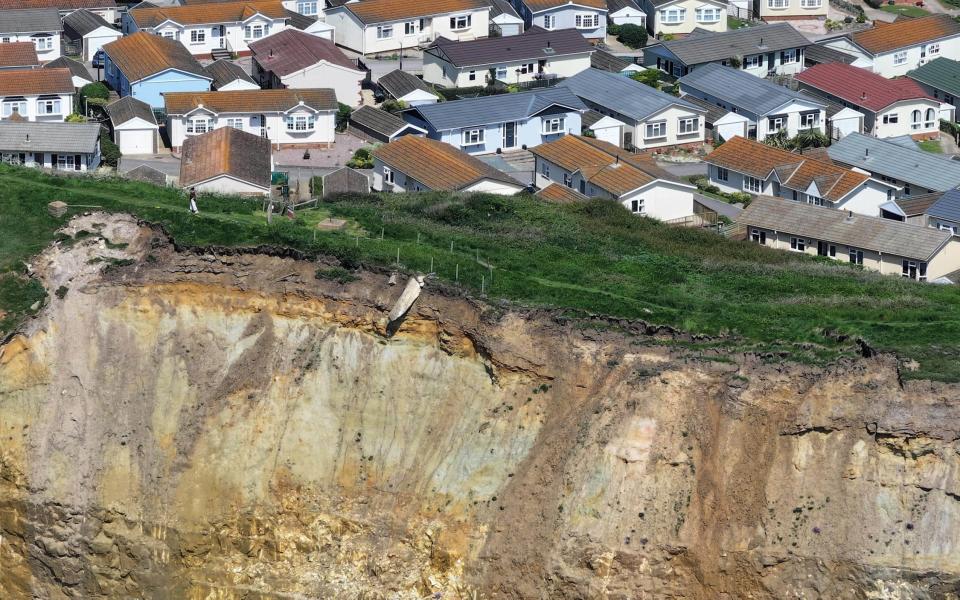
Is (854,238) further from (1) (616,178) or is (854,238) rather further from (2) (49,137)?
(2) (49,137)

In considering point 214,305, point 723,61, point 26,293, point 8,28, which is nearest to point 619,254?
point 214,305

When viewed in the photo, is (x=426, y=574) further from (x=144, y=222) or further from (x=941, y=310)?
(x=941, y=310)

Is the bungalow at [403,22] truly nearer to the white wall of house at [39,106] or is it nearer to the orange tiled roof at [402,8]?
the orange tiled roof at [402,8]

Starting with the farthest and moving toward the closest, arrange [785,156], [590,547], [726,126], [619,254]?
1. [726,126]
2. [785,156]
3. [619,254]
4. [590,547]

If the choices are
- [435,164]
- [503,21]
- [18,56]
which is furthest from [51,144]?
[503,21]

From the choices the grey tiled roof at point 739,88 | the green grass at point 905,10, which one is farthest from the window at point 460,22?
the green grass at point 905,10

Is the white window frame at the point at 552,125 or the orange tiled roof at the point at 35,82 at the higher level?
the orange tiled roof at the point at 35,82
